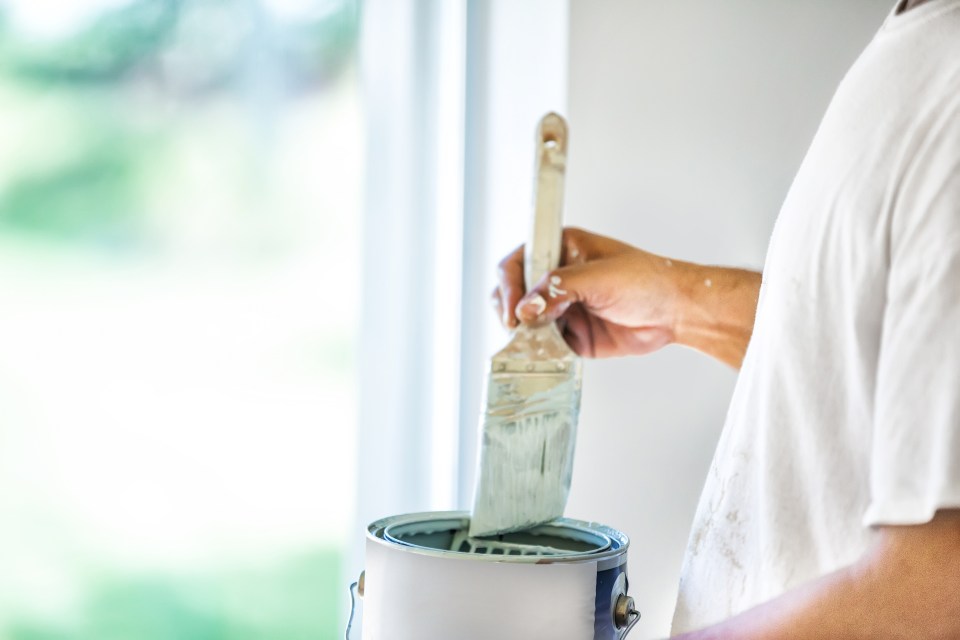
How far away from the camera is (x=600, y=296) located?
998 mm

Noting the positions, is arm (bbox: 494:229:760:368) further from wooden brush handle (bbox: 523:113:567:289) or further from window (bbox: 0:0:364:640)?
window (bbox: 0:0:364:640)

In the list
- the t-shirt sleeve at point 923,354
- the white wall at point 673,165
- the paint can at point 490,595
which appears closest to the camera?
the t-shirt sleeve at point 923,354

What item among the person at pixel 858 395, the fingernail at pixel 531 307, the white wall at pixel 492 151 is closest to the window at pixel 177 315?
the white wall at pixel 492 151

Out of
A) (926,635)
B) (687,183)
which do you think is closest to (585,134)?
(687,183)

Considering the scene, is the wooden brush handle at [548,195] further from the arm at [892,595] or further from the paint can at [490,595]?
the arm at [892,595]

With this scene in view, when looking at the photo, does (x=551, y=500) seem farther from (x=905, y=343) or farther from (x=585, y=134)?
(x=585, y=134)

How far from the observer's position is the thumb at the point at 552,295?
0.90m

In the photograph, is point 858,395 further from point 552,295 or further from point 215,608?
point 215,608

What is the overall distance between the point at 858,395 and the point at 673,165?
62 cm

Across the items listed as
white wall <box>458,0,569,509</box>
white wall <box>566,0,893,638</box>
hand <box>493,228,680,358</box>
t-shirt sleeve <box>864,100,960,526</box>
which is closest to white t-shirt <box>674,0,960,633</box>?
t-shirt sleeve <box>864,100,960,526</box>

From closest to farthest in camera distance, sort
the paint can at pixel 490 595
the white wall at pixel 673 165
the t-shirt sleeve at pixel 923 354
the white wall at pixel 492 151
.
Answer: the t-shirt sleeve at pixel 923 354
the paint can at pixel 490 595
the white wall at pixel 673 165
the white wall at pixel 492 151

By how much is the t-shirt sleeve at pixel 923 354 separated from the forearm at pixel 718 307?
465 millimetres

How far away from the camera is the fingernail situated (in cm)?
90

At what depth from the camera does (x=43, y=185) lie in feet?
3.81
